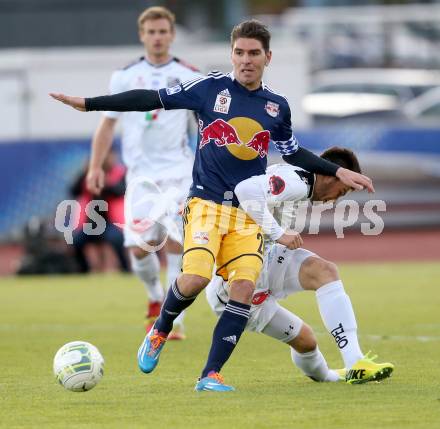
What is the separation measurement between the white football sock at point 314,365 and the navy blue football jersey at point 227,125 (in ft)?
3.63

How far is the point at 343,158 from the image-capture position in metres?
8.36

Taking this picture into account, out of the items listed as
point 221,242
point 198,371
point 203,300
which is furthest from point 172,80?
point 203,300

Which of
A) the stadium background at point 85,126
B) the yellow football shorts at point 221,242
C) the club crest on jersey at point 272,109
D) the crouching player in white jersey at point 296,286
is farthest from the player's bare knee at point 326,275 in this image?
the stadium background at point 85,126

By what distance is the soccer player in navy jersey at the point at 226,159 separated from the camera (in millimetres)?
7785

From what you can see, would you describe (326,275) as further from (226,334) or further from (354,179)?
(226,334)

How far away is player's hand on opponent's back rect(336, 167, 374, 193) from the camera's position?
784cm

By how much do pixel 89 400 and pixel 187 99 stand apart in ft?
6.86

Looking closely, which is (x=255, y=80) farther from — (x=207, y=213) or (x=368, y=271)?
(x=368, y=271)

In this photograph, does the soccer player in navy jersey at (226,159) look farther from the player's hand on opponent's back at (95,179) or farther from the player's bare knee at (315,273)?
the player's hand on opponent's back at (95,179)

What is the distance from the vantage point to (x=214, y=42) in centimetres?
3011

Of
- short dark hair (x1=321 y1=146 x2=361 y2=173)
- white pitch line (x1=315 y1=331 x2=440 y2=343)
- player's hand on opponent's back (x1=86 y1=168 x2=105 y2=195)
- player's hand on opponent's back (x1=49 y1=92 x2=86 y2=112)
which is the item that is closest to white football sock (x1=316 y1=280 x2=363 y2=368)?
short dark hair (x1=321 y1=146 x2=361 y2=173)

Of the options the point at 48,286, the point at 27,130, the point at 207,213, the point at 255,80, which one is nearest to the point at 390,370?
the point at 207,213

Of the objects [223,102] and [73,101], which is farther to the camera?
[223,102]

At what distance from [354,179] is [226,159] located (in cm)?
84
